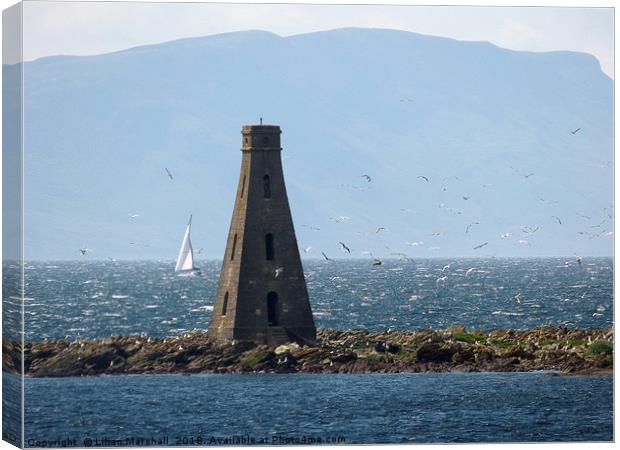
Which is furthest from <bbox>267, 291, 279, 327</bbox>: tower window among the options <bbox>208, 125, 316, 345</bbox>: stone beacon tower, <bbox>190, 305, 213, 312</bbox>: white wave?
<bbox>190, 305, 213, 312</bbox>: white wave

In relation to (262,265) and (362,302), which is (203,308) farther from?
(262,265)

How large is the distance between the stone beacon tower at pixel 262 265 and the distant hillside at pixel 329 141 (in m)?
11.3

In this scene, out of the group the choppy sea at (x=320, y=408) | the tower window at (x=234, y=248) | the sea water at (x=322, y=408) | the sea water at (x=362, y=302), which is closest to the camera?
the choppy sea at (x=320, y=408)

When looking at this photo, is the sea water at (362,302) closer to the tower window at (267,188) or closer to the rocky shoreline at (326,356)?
the rocky shoreline at (326,356)

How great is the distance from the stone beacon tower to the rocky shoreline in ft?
1.81

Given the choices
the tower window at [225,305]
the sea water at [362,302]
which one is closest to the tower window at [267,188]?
the tower window at [225,305]

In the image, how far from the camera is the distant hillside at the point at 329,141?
91938 millimetres

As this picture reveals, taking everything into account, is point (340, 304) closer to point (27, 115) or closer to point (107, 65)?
point (107, 65)

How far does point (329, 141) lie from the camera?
173250 millimetres

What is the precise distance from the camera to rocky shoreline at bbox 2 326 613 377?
192ft

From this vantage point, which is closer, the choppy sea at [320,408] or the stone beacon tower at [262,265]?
the choppy sea at [320,408]

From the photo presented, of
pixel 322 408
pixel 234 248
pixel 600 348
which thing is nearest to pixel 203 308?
pixel 234 248

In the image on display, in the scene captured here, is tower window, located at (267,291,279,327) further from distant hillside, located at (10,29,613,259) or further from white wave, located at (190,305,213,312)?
white wave, located at (190,305,213,312)

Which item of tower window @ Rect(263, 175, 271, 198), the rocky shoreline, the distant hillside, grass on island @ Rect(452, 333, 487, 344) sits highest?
the distant hillside
